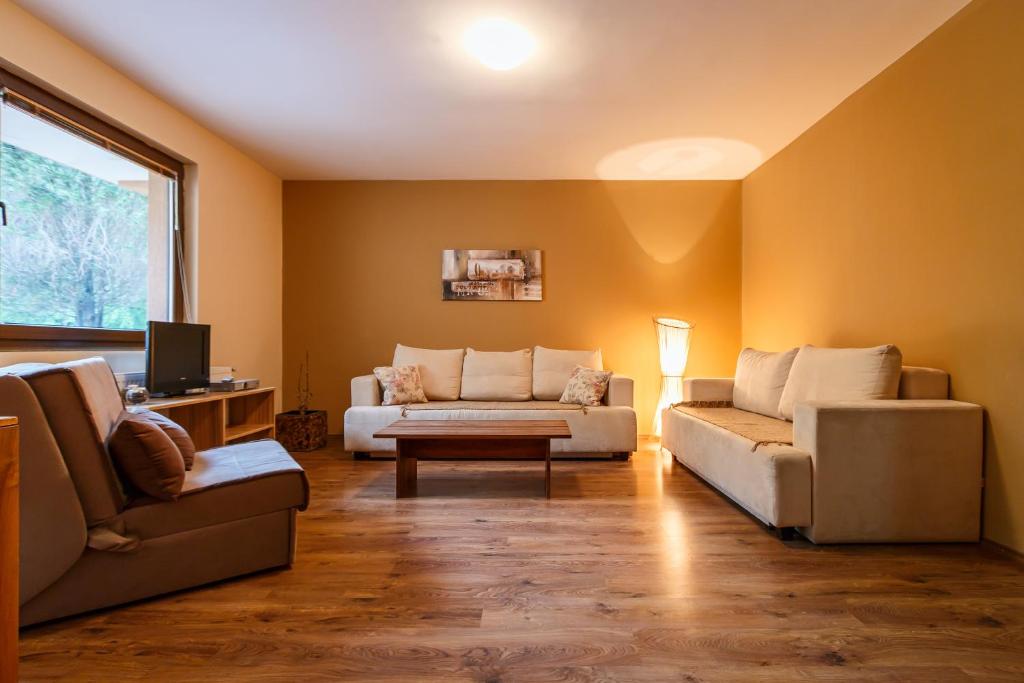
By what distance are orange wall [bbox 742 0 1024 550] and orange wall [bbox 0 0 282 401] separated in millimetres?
4677

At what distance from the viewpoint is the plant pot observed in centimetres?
452

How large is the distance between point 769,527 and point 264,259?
4663mm

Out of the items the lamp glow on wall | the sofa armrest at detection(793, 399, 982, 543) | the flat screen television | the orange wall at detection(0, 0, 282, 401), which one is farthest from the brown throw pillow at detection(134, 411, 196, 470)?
the lamp glow on wall

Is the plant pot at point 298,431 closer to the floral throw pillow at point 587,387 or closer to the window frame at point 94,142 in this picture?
the window frame at point 94,142

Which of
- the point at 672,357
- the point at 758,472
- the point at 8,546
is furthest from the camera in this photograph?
the point at 672,357

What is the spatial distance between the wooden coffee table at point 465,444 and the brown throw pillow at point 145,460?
129cm

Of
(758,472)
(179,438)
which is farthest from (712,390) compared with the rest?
(179,438)

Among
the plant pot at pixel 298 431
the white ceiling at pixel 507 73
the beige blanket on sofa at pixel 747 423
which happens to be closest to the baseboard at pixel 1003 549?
the beige blanket on sofa at pixel 747 423

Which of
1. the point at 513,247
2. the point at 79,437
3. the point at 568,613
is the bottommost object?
the point at 568,613

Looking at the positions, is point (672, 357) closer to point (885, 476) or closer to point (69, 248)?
point (885, 476)

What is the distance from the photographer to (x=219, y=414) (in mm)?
3619

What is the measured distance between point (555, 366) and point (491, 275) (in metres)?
1.17

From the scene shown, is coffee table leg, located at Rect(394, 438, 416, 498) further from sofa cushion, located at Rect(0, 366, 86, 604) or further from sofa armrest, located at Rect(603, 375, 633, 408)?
sofa armrest, located at Rect(603, 375, 633, 408)

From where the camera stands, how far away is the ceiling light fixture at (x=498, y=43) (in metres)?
2.65
